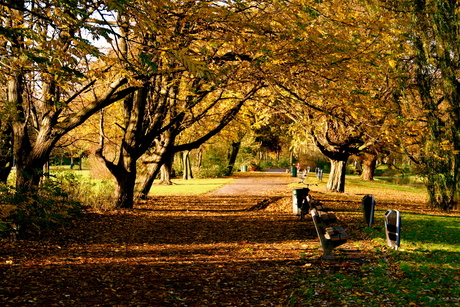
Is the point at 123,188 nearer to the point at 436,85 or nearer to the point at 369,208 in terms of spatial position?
the point at 369,208

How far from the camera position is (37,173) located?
9508 millimetres

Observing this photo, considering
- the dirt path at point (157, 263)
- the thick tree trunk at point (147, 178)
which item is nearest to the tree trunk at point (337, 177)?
the thick tree trunk at point (147, 178)

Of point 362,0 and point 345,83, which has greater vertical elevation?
point 362,0

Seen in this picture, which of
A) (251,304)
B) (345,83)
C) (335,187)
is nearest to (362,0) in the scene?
(345,83)

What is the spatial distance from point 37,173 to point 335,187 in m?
17.6

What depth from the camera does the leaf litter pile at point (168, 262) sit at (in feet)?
17.9

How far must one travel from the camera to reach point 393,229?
855 cm

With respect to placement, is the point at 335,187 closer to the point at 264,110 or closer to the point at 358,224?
the point at 264,110

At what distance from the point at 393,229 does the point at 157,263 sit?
15.4ft

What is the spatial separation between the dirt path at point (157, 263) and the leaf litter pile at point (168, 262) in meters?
0.01

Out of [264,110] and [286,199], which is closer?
[286,199]

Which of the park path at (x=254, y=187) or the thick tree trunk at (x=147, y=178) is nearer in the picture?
the thick tree trunk at (x=147, y=178)

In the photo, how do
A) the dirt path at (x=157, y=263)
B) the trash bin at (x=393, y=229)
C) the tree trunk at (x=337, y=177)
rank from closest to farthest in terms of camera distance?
the dirt path at (x=157, y=263), the trash bin at (x=393, y=229), the tree trunk at (x=337, y=177)

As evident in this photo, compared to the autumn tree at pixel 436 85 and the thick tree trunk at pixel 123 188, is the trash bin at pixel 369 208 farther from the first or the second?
the thick tree trunk at pixel 123 188
